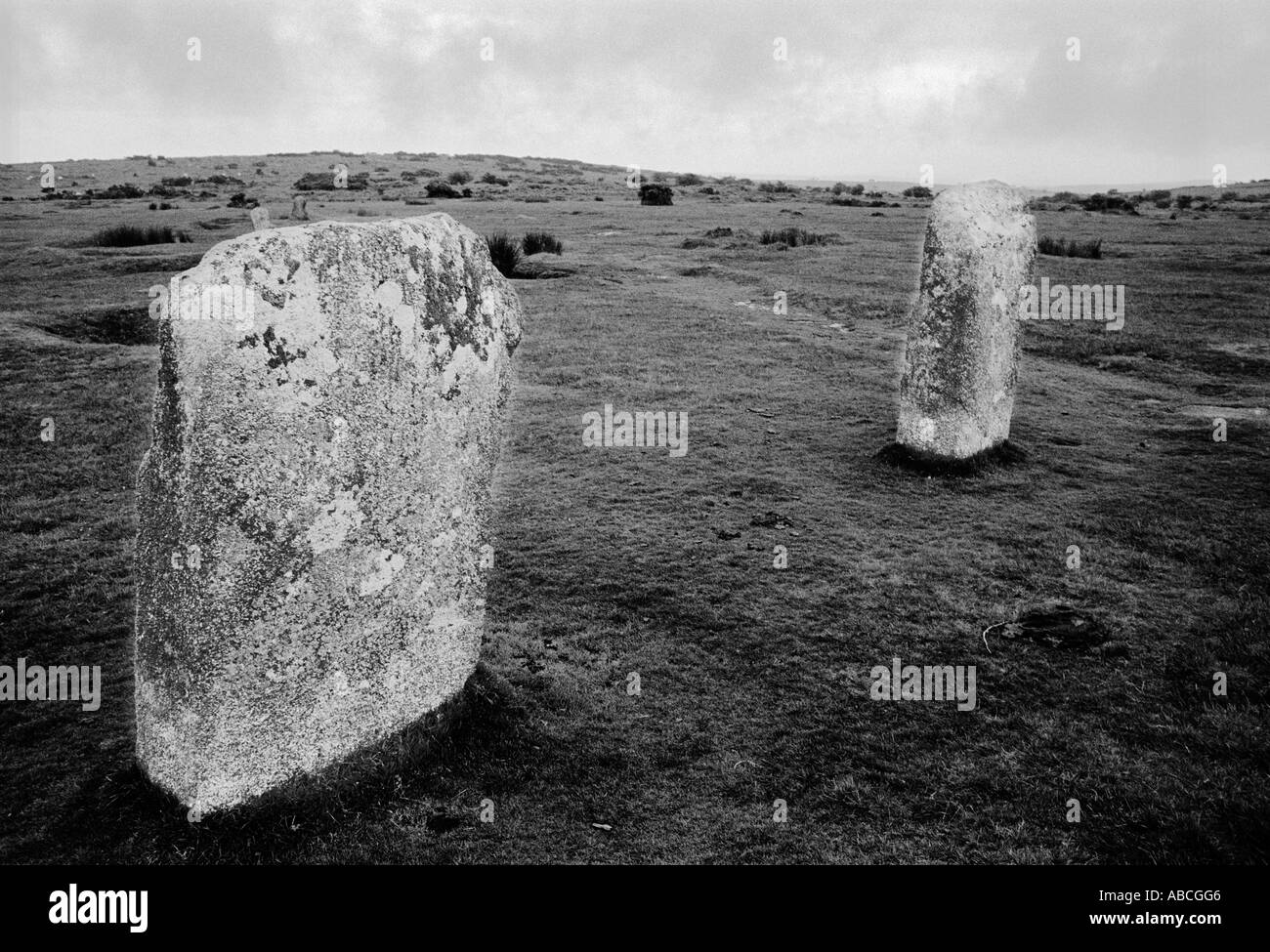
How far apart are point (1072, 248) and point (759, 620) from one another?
73.8 feet

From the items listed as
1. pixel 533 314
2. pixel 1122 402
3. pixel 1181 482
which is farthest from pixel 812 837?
pixel 533 314

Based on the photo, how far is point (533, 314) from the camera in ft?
56.3

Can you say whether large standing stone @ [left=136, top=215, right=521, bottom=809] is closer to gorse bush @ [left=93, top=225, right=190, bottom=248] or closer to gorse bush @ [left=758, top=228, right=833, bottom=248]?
gorse bush @ [left=93, top=225, right=190, bottom=248]

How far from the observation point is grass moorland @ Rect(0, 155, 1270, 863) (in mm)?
4707

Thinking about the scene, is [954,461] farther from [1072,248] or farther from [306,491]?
[1072,248]

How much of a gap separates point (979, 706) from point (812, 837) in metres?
1.90

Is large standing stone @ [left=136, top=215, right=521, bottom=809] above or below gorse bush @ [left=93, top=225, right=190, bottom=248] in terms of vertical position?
below

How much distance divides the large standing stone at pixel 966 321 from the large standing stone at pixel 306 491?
6298 mm

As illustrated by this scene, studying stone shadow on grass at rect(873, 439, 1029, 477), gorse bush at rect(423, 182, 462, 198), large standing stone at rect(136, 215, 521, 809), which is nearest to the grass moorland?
stone shadow on grass at rect(873, 439, 1029, 477)

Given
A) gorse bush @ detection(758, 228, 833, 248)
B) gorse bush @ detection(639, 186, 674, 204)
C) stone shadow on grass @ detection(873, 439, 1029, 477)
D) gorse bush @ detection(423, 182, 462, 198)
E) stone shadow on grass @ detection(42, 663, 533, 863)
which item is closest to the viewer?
stone shadow on grass @ detection(42, 663, 533, 863)

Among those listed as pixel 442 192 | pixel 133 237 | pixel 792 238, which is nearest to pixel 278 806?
pixel 133 237

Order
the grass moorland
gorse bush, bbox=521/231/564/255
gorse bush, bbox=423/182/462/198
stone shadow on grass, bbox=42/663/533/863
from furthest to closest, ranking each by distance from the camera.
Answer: gorse bush, bbox=423/182/462/198, gorse bush, bbox=521/231/564/255, the grass moorland, stone shadow on grass, bbox=42/663/533/863

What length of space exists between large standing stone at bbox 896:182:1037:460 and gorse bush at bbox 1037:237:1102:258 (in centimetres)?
1688
